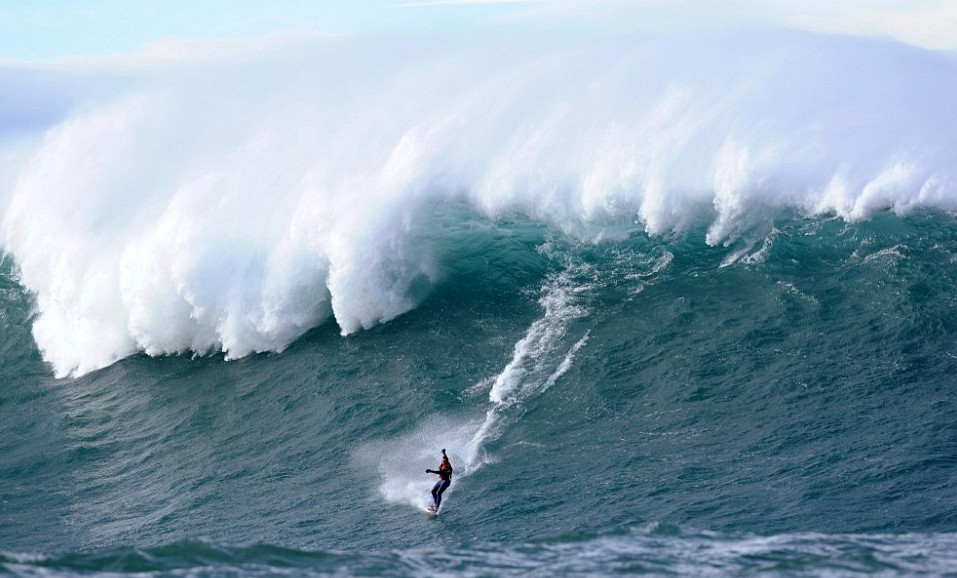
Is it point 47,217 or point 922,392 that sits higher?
point 47,217

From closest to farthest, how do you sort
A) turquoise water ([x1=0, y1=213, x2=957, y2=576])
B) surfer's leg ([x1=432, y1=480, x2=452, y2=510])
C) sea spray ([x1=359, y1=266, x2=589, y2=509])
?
turquoise water ([x1=0, y1=213, x2=957, y2=576])
surfer's leg ([x1=432, y1=480, x2=452, y2=510])
sea spray ([x1=359, y1=266, x2=589, y2=509])

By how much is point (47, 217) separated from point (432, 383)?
14297mm

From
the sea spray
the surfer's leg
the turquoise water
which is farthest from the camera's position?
the sea spray

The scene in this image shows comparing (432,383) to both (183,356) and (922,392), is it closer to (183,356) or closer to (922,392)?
(183,356)

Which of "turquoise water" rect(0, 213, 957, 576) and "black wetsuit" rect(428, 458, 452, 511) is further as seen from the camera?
"black wetsuit" rect(428, 458, 452, 511)

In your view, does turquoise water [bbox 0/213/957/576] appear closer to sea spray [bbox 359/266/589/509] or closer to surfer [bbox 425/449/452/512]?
sea spray [bbox 359/266/589/509]

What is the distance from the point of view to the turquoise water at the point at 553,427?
475 inches

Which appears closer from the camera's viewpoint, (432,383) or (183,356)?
(432,383)

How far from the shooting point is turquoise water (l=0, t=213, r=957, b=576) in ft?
39.6

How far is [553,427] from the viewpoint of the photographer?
16969 millimetres

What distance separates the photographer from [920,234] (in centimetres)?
2131

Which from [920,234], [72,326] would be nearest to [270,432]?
[72,326]

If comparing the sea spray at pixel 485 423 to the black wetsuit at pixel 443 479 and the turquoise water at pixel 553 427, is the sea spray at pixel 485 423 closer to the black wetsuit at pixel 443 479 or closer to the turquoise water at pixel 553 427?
the turquoise water at pixel 553 427

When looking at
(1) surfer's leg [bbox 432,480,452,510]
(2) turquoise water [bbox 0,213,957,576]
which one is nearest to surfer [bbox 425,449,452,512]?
(1) surfer's leg [bbox 432,480,452,510]
